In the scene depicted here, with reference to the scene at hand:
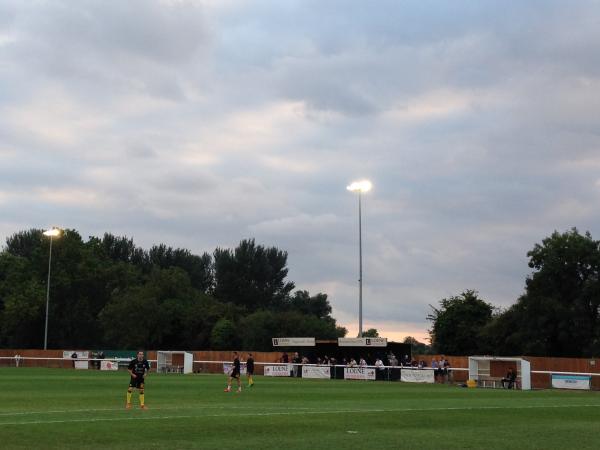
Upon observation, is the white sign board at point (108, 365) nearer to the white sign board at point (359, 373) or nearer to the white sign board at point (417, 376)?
the white sign board at point (359, 373)

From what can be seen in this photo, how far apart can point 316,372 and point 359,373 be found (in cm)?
362

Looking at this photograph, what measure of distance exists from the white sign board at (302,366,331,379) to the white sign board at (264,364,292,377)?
4.37ft

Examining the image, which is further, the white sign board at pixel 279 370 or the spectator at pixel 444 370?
the white sign board at pixel 279 370

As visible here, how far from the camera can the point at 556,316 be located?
2761 inches

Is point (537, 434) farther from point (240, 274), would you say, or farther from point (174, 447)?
point (240, 274)

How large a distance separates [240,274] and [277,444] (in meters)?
115

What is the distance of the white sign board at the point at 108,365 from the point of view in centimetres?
7044

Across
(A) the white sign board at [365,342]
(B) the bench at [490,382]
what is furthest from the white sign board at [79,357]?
(B) the bench at [490,382]

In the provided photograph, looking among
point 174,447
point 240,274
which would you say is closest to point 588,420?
point 174,447

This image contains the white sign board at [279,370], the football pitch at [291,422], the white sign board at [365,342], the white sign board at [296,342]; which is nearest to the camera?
the football pitch at [291,422]

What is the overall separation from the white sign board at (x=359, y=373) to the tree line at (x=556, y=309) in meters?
21.3

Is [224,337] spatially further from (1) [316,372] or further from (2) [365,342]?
(2) [365,342]

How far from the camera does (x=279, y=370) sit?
194ft

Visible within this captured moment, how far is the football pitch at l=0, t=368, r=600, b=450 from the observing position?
53.2 feet
